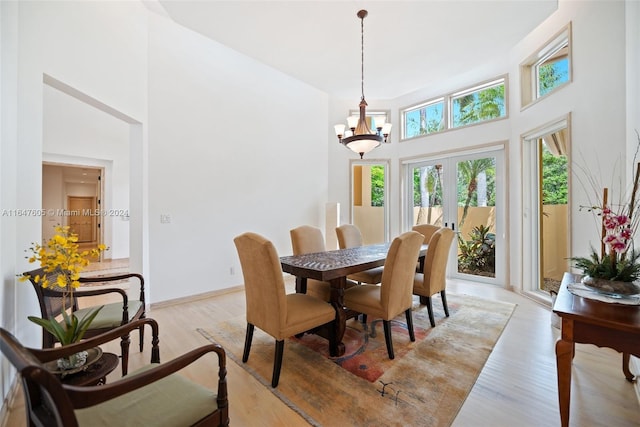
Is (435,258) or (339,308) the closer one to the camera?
(339,308)

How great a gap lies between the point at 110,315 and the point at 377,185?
477 cm

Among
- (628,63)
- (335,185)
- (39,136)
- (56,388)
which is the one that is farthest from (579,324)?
(335,185)

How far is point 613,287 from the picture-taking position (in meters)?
1.54

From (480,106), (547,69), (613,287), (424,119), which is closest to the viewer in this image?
(613,287)

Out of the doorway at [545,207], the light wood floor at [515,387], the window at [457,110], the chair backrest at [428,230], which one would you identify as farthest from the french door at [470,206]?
the light wood floor at [515,387]

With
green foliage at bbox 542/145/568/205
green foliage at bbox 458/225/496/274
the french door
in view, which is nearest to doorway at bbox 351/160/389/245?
the french door

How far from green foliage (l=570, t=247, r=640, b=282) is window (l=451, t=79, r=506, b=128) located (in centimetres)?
345

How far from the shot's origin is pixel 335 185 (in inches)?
218

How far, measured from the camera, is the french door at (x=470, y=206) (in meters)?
4.41

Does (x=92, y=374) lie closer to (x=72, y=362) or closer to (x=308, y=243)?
(x=72, y=362)

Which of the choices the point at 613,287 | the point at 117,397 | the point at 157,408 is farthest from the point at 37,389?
the point at 613,287

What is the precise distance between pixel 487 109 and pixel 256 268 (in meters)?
4.67

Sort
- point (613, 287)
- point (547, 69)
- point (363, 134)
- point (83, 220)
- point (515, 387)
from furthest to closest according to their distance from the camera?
point (83, 220), point (547, 69), point (363, 134), point (515, 387), point (613, 287)

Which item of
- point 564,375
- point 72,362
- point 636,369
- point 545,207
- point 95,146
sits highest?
point 95,146
